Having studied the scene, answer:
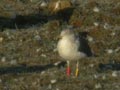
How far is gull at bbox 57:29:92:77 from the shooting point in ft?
46.7

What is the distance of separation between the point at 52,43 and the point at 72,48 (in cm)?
370

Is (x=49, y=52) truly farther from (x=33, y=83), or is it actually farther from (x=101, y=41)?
(x=33, y=83)

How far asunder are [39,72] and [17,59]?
145 centimetres

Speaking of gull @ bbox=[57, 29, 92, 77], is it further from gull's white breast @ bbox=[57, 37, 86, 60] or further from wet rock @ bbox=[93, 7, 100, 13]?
wet rock @ bbox=[93, 7, 100, 13]

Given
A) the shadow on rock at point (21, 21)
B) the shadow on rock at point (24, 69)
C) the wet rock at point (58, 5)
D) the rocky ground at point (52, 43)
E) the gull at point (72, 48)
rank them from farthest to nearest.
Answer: the wet rock at point (58, 5)
the shadow on rock at point (21, 21)
the shadow on rock at point (24, 69)
the gull at point (72, 48)
the rocky ground at point (52, 43)

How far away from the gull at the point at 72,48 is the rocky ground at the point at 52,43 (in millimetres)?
464

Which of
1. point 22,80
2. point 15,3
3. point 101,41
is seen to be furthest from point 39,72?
point 15,3

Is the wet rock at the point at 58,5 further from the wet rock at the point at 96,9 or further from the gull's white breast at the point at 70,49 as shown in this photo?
the gull's white breast at the point at 70,49

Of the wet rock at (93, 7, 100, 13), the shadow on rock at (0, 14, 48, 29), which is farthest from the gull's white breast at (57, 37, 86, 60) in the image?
the wet rock at (93, 7, 100, 13)

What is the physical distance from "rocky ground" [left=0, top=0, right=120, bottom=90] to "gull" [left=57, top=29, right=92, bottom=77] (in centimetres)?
46

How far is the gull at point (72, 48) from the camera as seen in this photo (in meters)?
14.2

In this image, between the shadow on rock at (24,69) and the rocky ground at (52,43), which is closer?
the rocky ground at (52,43)

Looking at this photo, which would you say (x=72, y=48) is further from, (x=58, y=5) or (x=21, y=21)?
(x=58, y=5)

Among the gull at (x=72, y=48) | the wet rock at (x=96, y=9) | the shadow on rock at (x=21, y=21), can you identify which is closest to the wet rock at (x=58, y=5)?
the shadow on rock at (x=21, y=21)
